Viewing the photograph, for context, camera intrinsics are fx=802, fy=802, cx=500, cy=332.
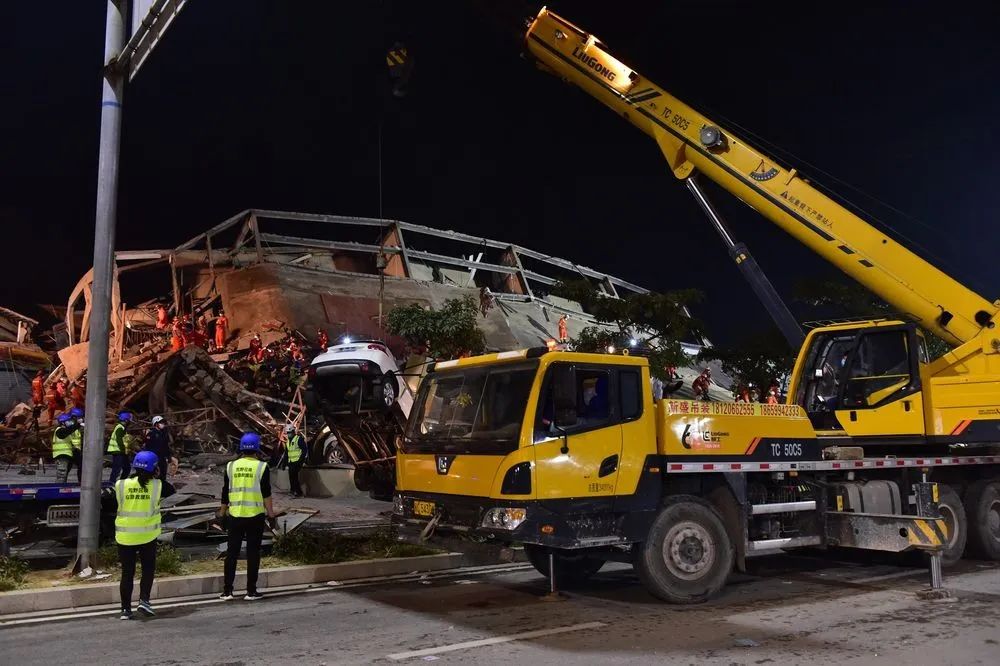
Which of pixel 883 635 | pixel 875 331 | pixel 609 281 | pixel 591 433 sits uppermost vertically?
pixel 609 281

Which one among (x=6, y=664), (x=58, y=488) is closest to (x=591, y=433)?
(x=6, y=664)

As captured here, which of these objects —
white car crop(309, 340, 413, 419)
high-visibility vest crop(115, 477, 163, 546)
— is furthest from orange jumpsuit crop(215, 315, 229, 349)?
high-visibility vest crop(115, 477, 163, 546)

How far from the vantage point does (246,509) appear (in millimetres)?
8211

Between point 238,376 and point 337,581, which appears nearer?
point 337,581

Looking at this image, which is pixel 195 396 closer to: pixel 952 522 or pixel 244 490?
pixel 244 490

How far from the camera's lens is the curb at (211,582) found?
25.8 feet

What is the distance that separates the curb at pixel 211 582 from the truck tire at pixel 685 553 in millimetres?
3399

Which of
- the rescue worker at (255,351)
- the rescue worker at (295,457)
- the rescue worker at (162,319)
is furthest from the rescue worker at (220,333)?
the rescue worker at (295,457)

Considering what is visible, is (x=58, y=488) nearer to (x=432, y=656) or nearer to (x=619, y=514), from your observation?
(x=432, y=656)

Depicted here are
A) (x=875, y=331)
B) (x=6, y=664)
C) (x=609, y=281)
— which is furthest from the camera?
(x=609, y=281)

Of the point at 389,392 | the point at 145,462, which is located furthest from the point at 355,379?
the point at 145,462

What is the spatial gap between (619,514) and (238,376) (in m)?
16.8

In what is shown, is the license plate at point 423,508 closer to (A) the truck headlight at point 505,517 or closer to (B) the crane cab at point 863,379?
(A) the truck headlight at point 505,517

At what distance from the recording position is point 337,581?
9.44m
